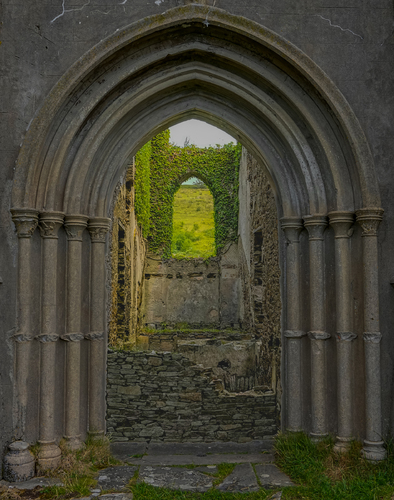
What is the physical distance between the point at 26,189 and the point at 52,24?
1646 mm

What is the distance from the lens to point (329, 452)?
4066 mm

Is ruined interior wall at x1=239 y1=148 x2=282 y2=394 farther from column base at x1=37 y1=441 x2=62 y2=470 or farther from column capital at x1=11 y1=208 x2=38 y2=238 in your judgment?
column base at x1=37 y1=441 x2=62 y2=470

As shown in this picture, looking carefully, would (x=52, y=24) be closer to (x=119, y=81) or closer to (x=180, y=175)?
(x=119, y=81)

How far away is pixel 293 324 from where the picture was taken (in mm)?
4422

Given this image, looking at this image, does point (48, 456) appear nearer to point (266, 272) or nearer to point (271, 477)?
point (271, 477)

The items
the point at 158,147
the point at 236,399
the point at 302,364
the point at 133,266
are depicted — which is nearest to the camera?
the point at 302,364

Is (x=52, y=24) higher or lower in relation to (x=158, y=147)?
lower

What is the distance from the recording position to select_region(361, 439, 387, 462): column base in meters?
3.88

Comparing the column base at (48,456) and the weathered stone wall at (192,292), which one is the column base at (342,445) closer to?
the column base at (48,456)

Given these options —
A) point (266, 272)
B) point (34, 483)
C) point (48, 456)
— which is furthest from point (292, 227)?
point (266, 272)

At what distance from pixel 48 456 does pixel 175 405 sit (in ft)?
12.6

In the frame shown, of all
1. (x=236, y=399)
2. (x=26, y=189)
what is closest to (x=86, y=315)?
(x=26, y=189)

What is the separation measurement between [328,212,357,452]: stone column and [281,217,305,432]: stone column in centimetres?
40

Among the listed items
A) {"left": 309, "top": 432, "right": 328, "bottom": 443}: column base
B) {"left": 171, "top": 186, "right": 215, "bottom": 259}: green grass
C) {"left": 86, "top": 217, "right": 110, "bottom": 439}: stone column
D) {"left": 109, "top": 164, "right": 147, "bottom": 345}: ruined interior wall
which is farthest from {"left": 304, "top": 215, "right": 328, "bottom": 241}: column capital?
{"left": 171, "top": 186, "right": 215, "bottom": 259}: green grass
